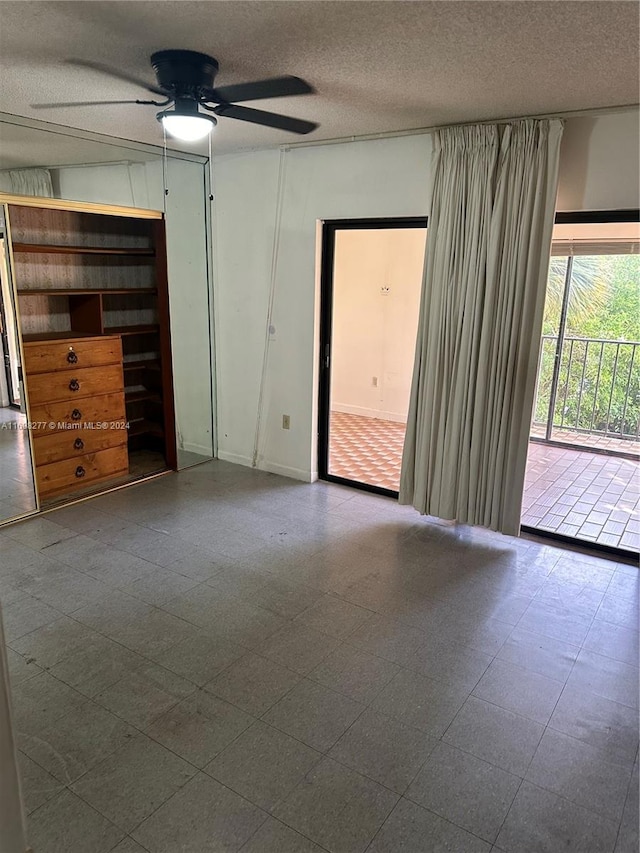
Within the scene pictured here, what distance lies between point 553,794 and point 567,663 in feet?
2.39

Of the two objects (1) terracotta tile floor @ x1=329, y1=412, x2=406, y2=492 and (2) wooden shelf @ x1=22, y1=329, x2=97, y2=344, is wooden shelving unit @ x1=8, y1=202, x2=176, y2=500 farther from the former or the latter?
(1) terracotta tile floor @ x1=329, y1=412, x2=406, y2=492

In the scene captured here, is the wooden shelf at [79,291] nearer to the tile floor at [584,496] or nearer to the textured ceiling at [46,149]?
the textured ceiling at [46,149]

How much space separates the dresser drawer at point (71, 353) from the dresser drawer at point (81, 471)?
0.68 metres

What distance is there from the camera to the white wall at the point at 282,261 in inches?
150

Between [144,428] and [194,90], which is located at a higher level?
[194,90]

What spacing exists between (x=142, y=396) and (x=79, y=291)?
3.69 feet

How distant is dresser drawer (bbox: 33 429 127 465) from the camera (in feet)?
13.4

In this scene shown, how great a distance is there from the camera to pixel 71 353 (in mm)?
4164

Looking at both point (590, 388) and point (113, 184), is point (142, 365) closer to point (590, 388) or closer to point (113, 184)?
point (113, 184)

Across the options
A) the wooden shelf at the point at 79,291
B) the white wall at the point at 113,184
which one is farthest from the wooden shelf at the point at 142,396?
the white wall at the point at 113,184

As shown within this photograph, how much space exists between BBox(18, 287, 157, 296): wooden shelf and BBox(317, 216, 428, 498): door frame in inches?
57.3

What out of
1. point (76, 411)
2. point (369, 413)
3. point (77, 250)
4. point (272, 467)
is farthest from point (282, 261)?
point (369, 413)

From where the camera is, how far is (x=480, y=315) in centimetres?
341

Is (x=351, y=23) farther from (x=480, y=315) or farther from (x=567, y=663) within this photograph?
(x=567, y=663)
